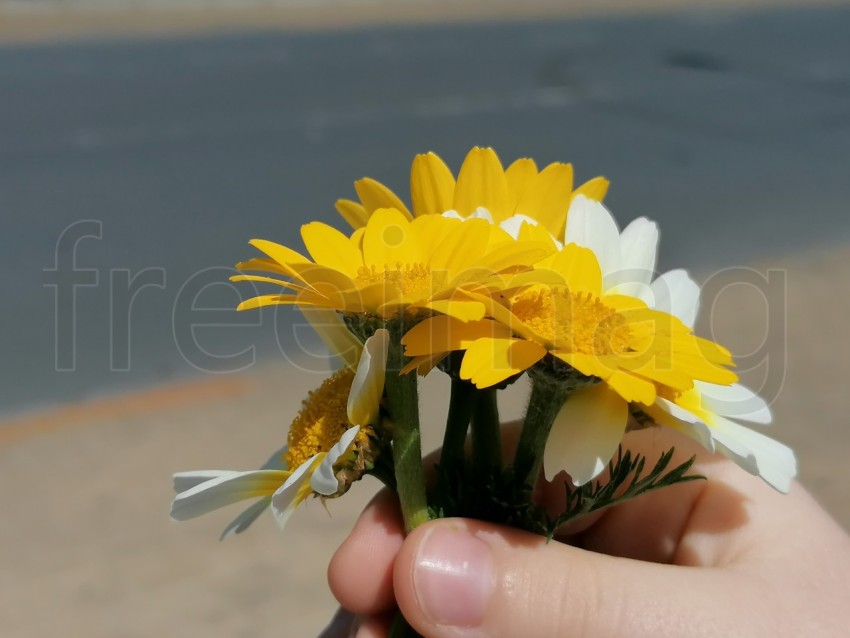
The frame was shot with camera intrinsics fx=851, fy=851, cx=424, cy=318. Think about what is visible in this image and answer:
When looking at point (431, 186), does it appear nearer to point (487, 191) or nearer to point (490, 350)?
point (487, 191)

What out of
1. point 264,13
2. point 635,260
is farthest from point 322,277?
point 264,13

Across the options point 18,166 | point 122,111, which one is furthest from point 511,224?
point 122,111

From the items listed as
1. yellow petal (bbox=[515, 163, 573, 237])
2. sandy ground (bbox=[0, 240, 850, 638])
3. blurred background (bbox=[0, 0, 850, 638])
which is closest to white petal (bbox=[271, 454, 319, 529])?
yellow petal (bbox=[515, 163, 573, 237])

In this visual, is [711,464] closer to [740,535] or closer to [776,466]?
[740,535]

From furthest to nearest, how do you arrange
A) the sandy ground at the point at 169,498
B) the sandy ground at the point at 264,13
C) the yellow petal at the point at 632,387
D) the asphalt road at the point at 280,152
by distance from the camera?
the sandy ground at the point at 264,13 → the asphalt road at the point at 280,152 → the sandy ground at the point at 169,498 → the yellow petal at the point at 632,387

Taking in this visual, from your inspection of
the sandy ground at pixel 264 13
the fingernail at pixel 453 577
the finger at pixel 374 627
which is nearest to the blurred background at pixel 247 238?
the finger at pixel 374 627

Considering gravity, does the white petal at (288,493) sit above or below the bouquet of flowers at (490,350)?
below

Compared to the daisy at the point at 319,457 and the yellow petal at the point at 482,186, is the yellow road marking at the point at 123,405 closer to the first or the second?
the daisy at the point at 319,457
